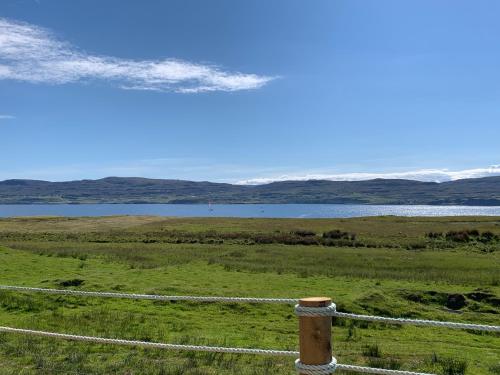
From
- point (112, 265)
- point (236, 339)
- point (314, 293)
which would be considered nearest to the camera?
point (236, 339)

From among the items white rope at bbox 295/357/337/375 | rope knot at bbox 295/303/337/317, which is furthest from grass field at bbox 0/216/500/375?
rope knot at bbox 295/303/337/317

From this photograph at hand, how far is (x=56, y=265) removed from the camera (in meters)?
28.5

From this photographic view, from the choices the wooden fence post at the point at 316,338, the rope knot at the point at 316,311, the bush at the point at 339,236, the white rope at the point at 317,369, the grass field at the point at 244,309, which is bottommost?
the bush at the point at 339,236

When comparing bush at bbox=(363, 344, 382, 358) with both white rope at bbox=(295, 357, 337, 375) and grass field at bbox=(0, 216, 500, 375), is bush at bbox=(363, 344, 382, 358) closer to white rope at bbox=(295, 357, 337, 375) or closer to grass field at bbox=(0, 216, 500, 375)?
grass field at bbox=(0, 216, 500, 375)

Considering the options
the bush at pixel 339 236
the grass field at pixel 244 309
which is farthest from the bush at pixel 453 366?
the bush at pixel 339 236

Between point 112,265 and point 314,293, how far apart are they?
45.4ft

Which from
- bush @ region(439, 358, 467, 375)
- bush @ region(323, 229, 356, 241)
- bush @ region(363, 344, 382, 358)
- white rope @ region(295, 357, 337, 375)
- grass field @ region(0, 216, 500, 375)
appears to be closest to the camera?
white rope @ region(295, 357, 337, 375)

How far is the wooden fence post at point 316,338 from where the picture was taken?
476 cm

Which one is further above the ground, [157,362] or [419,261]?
[157,362]

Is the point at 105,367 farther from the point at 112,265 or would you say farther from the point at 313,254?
the point at 313,254

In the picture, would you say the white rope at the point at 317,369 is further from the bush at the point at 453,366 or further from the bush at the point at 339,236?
the bush at the point at 339,236

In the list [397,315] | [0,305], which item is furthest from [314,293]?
[0,305]

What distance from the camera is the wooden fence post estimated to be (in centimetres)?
476

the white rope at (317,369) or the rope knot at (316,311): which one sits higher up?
the rope knot at (316,311)
